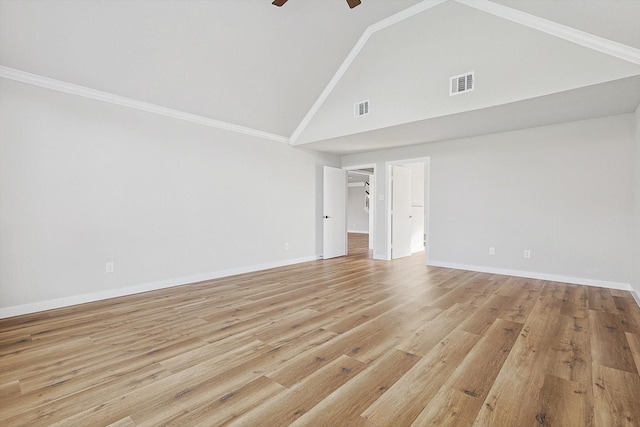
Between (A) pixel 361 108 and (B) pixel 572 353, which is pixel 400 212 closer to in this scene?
(A) pixel 361 108

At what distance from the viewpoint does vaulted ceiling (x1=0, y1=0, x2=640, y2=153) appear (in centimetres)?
294

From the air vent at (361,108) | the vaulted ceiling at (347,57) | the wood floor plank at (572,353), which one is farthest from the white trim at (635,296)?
the air vent at (361,108)

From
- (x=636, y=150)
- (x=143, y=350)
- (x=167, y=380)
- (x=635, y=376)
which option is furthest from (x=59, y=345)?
(x=636, y=150)

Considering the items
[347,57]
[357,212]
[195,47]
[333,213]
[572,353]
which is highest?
[347,57]

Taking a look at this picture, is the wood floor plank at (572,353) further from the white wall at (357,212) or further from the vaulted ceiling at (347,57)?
the white wall at (357,212)

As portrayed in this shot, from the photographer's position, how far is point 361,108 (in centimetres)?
479

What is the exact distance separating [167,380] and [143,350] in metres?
0.61

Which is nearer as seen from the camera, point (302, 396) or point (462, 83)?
point (302, 396)

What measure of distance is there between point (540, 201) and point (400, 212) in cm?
261

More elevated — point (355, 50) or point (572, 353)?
point (355, 50)

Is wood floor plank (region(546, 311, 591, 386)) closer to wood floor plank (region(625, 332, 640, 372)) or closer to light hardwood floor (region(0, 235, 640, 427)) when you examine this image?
light hardwood floor (region(0, 235, 640, 427))

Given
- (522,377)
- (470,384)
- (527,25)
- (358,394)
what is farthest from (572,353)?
(527,25)

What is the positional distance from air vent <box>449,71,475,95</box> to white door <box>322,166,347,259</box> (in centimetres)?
326

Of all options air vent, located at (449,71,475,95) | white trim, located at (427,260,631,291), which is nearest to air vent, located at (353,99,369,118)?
air vent, located at (449,71,475,95)
